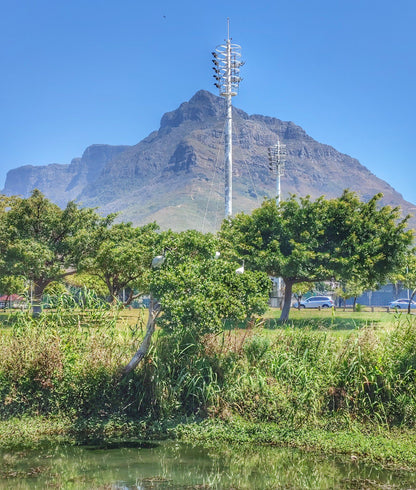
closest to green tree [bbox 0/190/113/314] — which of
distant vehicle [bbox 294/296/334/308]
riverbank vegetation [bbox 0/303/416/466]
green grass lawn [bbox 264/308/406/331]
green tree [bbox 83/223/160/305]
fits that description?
green tree [bbox 83/223/160/305]

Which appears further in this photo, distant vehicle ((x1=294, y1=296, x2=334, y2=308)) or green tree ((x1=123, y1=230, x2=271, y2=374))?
distant vehicle ((x1=294, y1=296, x2=334, y2=308))

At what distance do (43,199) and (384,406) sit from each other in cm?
2315

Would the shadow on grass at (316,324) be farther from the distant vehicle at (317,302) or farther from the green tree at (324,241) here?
the distant vehicle at (317,302)

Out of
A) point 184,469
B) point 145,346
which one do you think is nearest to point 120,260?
point 145,346

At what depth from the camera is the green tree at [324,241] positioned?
28.9 metres

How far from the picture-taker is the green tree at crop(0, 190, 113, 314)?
2969 centimetres

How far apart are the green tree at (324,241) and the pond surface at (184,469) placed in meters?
15.7

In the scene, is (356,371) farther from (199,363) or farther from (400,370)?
(199,363)

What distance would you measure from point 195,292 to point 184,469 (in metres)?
4.13

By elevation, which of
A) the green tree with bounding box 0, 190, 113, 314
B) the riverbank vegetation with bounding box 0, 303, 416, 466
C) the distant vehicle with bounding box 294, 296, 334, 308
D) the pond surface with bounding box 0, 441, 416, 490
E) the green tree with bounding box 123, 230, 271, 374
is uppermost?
the green tree with bounding box 0, 190, 113, 314

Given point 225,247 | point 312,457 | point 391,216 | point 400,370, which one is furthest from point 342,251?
point 312,457

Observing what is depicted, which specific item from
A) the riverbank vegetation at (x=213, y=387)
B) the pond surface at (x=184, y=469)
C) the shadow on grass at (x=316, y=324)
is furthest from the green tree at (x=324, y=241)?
the pond surface at (x=184, y=469)

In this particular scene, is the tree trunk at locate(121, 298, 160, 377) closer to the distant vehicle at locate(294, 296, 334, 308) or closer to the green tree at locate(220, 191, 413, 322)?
the green tree at locate(220, 191, 413, 322)

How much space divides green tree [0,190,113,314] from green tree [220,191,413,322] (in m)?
8.14
